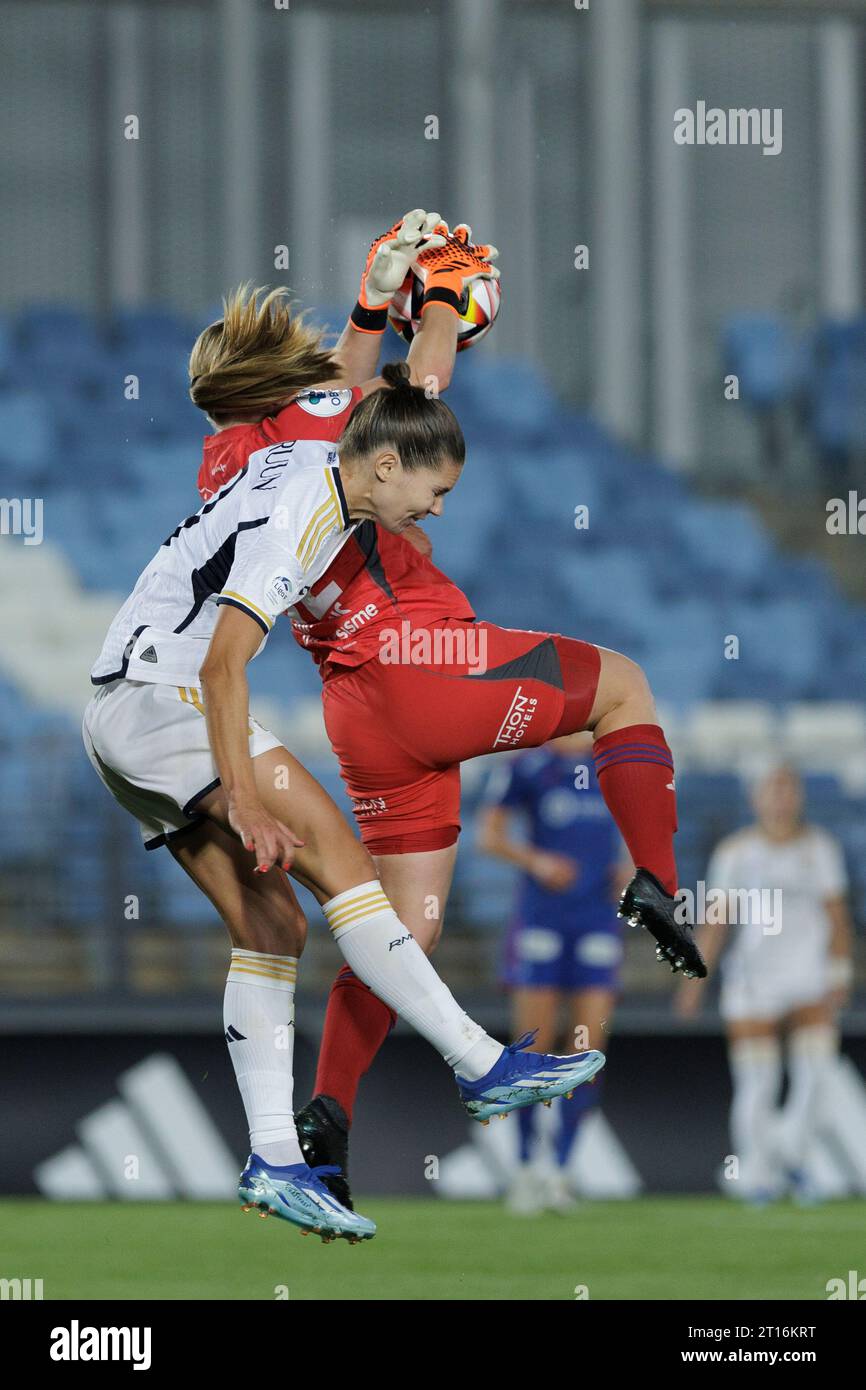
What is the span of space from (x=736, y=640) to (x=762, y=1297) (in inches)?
232

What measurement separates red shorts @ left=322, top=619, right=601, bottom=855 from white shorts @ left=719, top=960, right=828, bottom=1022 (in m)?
4.97

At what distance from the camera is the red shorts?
395cm

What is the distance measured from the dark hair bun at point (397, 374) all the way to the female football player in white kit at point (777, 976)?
5.27m

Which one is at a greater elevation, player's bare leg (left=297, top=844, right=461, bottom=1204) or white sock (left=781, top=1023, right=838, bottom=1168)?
player's bare leg (left=297, top=844, right=461, bottom=1204)

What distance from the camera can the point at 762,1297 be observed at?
563 cm

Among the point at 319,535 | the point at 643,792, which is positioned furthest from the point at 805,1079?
the point at 319,535

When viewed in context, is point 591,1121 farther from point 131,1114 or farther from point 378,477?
A: point 378,477

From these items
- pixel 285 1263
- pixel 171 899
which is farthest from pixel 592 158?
pixel 285 1263

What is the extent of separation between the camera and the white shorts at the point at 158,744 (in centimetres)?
387

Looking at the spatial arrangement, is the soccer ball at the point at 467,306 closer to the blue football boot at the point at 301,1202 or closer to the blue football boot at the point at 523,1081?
the blue football boot at the point at 523,1081

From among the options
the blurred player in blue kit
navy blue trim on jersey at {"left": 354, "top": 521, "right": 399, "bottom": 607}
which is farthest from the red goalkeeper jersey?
the blurred player in blue kit

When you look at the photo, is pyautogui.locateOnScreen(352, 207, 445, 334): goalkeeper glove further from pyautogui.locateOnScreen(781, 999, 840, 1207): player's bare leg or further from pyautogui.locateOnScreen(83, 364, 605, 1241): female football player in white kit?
pyautogui.locateOnScreen(781, 999, 840, 1207): player's bare leg

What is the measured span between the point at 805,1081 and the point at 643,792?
515cm

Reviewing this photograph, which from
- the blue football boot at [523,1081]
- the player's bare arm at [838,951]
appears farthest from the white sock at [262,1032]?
the player's bare arm at [838,951]
